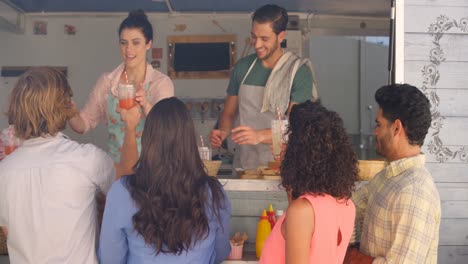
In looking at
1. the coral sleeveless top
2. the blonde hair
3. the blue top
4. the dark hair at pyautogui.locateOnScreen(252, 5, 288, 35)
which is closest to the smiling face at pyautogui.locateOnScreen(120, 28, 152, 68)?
the dark hair at pyautogui.locateOnScreen(252, 5, 288, 35)

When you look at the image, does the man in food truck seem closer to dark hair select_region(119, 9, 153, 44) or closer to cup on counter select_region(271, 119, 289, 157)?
cup on counter select_region(271, 119, 289, 157)

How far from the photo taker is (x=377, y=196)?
2354mm

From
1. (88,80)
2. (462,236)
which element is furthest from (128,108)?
(88,80)

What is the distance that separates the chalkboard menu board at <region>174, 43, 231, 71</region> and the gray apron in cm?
243

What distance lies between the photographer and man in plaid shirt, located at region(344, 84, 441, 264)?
6.96ft

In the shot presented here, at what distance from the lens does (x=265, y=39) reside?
3467 mm

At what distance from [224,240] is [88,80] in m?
4.29

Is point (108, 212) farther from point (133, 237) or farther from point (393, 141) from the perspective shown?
point (393, 141)

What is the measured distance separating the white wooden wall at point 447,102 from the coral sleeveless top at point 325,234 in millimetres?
1373

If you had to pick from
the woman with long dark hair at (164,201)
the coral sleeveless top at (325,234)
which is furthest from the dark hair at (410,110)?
the woman with long dark hair at (164,201)

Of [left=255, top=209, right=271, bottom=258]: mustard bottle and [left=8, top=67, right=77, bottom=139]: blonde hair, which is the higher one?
[left=8, top=67, right=77, bottom=139]: blonde hair

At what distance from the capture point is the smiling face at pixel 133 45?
330cm

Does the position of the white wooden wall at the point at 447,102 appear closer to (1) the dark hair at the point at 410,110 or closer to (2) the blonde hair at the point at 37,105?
(1) the dark hair at the point at 410,110

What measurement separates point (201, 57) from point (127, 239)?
4179mm
